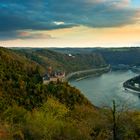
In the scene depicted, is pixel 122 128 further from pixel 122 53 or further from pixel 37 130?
pixel 122 53

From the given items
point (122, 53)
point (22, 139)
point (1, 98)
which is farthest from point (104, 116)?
point (122, 53)

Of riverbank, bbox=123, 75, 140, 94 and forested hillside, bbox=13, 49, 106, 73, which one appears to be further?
forested hillside, bbox=13, 49, 106, 73

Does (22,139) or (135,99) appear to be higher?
(22,139)

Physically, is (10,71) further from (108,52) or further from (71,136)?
(108,52)

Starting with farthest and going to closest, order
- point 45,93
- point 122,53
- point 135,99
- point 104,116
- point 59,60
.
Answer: point 122,53 < point 59,60 < point 135,99 < point 45,93 < point 104,116

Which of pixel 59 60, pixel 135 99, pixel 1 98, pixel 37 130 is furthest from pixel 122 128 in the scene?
pixel 59 60

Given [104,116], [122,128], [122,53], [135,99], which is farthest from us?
[122,53]

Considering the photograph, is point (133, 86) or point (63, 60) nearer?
point (133, 86)

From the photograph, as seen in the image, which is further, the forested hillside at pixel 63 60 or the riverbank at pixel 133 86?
the forested hillside at pixel 63 60

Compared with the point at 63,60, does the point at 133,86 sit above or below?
above

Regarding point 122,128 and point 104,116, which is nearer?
point 122,128
